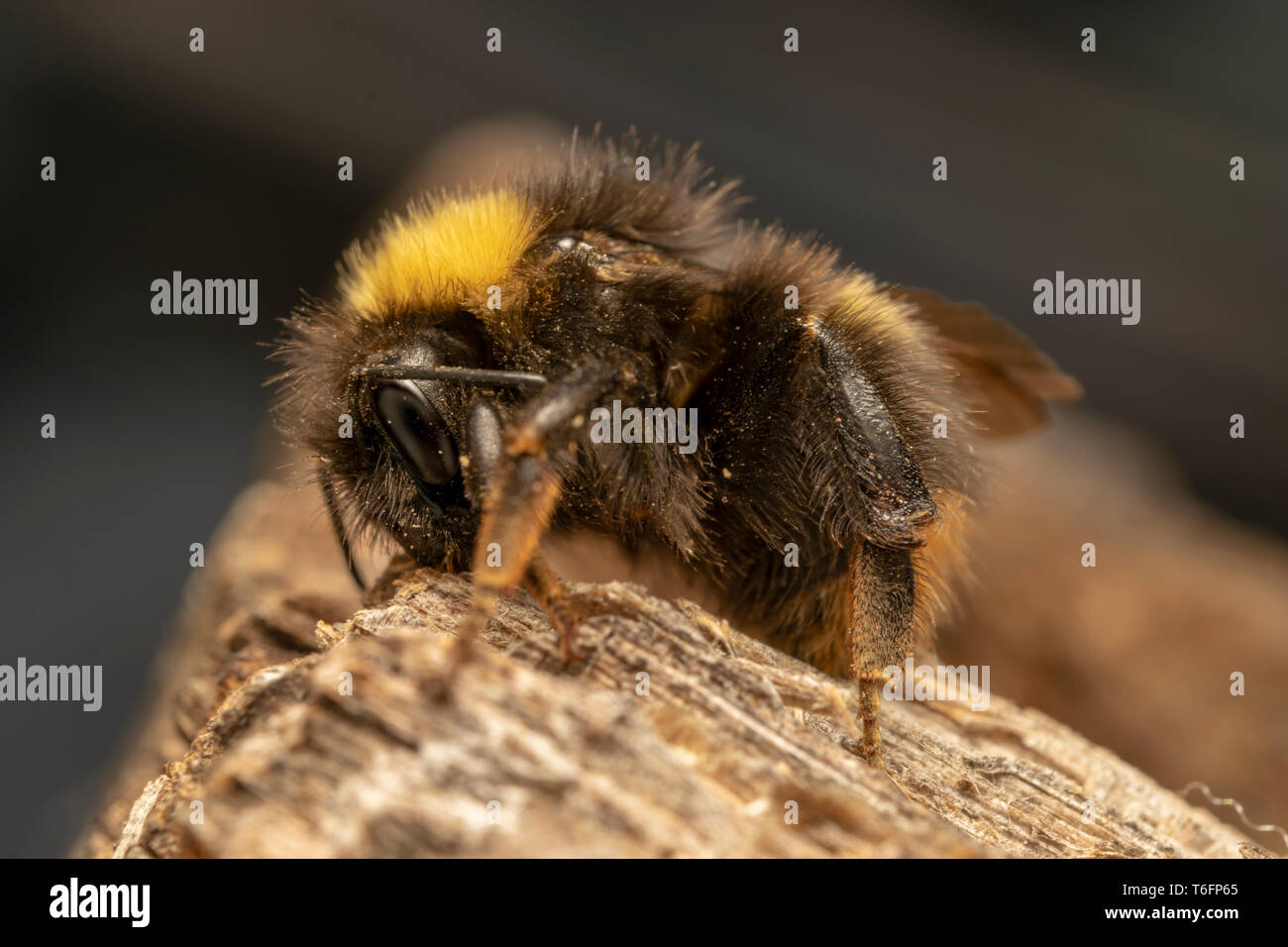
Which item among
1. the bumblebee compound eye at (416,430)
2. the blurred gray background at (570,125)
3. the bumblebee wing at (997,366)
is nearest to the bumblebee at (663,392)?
the bumblebee compound eye at (416,430)

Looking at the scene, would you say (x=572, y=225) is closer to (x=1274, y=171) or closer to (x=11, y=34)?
(x=11, y=34)

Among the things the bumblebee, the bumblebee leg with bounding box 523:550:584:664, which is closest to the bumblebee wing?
the bumblebee

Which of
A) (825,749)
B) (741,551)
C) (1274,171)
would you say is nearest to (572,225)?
(741,551)

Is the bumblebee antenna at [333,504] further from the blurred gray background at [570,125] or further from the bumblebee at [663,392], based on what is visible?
the blurred gray background at [570,125]

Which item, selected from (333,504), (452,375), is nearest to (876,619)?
(452,375)

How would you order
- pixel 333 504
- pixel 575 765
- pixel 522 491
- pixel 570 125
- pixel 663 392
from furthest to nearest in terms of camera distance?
pixel 570 125
pixel 333 504
pixel 663 392
pixel 522 491
pixel 575 765

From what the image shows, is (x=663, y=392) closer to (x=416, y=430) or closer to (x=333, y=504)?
→ (x=416, y=430)
